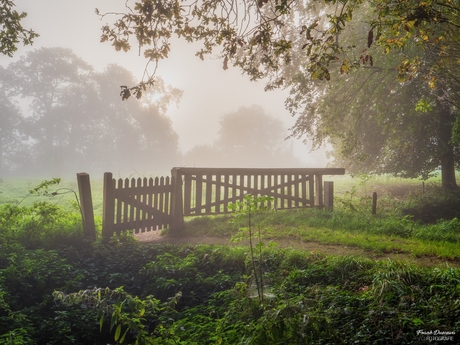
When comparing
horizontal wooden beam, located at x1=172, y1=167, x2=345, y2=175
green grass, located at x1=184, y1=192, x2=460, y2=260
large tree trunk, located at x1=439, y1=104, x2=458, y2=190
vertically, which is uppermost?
large tree trunk, located at x1=439, y1=104, x2=458, y2=190

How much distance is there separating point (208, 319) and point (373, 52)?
11332mm

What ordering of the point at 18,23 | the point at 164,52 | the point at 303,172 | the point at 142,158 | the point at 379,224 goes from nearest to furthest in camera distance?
1. the point at 164,52
2. the point at 18,23
3. the point at 379,224
4. the point at 303,172
5. the point at 142,158

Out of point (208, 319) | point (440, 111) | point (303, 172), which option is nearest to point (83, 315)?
point (208, 319)

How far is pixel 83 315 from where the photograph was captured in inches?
178

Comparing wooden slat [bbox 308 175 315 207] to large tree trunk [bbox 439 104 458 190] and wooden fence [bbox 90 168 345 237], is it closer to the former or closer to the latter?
wooden fence [bbox 90 168 345 237]

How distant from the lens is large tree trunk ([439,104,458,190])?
44.1 feet

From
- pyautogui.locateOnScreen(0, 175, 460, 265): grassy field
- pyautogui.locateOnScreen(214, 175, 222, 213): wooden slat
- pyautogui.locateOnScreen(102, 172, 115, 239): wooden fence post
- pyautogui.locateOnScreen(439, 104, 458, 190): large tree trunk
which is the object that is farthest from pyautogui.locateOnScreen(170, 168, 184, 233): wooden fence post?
pyautogui.locateOnScreen(439, 104, 458, 190): large tree trunk

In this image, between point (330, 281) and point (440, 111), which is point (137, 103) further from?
point (330, 281)

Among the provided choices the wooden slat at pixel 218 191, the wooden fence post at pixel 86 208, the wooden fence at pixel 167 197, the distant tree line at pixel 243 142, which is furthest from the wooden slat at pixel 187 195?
the distant tree line at pixel 243 142

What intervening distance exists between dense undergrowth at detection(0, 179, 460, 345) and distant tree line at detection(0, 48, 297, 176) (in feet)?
124

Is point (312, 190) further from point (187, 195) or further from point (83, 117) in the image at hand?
Answer: point (83, 117)

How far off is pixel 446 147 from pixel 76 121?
152ft

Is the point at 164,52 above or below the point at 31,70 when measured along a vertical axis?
below

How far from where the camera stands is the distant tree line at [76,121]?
45.4 metres
